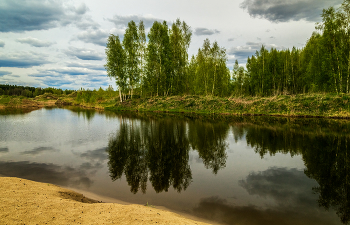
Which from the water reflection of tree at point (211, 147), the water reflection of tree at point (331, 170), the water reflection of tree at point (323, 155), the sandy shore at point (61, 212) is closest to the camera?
the sandy shore at point (61, 212)

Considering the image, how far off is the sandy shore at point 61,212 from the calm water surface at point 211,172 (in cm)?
115

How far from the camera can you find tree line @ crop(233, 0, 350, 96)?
28.9m

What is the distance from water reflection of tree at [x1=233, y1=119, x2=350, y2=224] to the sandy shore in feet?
16.2

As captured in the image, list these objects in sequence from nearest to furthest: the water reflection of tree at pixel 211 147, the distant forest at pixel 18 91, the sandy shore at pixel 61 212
Result: the sandy shore at pixel 61 212 → the water reflection of tree at pixel 211 147 → the distant forest at pixel 18 91

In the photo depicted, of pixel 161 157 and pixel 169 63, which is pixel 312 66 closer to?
pixel 169 63

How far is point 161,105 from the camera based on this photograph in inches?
1670

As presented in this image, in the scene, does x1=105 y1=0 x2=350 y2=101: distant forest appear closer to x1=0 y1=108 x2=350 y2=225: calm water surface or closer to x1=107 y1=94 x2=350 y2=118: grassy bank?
x1=107 y1=94 x2=350 y2=118: grassy bank

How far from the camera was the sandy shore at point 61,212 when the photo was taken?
14.1ft

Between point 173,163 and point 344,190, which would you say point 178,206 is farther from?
point 344,190

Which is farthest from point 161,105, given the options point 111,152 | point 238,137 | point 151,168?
point 151,168

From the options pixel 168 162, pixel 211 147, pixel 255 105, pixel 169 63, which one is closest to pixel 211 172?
pixel 168 162

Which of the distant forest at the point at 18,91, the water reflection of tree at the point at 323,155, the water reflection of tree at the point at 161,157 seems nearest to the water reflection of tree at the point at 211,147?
the water reflection of tree at the point at 161,157

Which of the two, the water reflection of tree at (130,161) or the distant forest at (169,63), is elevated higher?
the distant forest at (169,63)

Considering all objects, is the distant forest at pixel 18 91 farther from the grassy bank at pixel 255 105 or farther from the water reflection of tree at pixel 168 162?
the water reflection of tree at pixel 168 162
